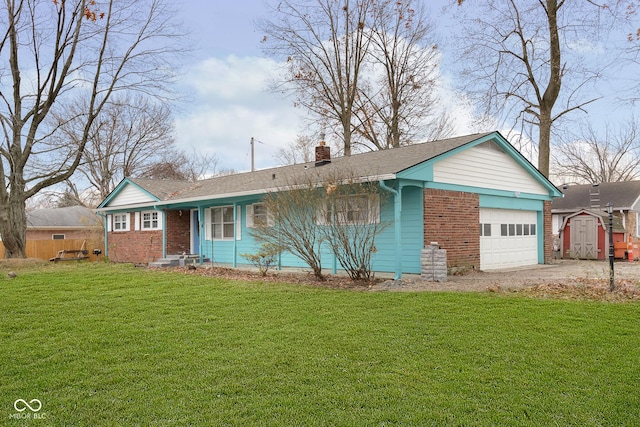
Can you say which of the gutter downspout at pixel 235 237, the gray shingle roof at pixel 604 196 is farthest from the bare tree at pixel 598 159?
the gutter downspout at pixel 235 237

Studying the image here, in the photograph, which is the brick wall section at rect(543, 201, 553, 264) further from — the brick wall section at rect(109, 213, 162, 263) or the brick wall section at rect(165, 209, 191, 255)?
the brick wall section at rect(109, 213, 162, 263)

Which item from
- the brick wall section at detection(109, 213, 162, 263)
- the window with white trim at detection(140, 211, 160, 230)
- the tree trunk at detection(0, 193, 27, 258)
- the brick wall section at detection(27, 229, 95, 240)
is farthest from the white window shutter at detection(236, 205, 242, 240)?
the brick wall section at detection(27, 229, 95, 240)

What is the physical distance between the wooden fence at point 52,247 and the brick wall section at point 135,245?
10.7 ft

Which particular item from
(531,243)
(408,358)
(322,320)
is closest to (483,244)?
(531,243)

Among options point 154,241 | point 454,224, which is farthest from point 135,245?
point 454,224

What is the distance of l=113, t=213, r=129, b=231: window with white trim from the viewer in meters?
21.1

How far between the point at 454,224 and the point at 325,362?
28.1 ft

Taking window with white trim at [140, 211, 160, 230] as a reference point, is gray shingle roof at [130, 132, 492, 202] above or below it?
above

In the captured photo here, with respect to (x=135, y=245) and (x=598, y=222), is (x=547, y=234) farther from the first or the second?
(x=135, y=245)

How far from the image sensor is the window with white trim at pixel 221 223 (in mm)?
17108

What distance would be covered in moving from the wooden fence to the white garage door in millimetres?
18675

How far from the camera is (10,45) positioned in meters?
19.1

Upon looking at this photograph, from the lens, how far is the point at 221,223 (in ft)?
57.0

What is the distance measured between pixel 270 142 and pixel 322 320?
28.5 metres
